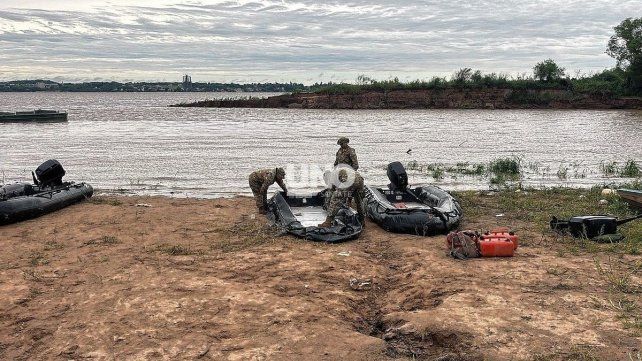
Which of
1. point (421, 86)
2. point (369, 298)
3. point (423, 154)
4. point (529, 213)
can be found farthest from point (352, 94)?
point (369, 298)

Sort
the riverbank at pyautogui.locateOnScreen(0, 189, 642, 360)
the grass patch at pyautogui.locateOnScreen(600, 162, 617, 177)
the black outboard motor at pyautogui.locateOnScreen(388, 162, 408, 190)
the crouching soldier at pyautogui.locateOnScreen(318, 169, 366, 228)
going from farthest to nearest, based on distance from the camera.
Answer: the grass patch at pyautogui.locateOnScreen(600, 162, 617, 177)
the black outboard motor at pyautogui.locateOnScreen(388, 162, 408, 190)
the crouching soldier at pyautogui.locateOnScreen(318, 169, 366, 228)
the riverbank at pyautogui.locateOnScreen(0, 189, 642, 360)

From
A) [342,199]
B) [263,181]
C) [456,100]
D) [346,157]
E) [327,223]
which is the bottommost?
[327,223]

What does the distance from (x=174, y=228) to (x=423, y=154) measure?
15.1 meters

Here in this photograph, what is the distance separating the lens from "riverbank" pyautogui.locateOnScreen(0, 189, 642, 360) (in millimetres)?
5371

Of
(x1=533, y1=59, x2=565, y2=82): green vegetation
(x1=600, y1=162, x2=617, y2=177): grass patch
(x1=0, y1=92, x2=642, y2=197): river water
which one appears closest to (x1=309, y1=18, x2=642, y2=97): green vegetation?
(x1=533, y1=59, x2=565, y2=82): green vegetation

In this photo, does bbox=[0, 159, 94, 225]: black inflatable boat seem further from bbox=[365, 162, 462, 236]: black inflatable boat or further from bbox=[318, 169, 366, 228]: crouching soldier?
bbox=[365, 162, 462, 236]: black inflatable boat

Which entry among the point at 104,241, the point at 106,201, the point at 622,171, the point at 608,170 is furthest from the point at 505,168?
the point at 104,241

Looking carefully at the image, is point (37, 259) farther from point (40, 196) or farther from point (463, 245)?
point (463, 245)

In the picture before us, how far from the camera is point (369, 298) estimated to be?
6.80m

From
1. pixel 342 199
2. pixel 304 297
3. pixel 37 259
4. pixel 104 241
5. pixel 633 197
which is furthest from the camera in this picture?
pixel 633 197

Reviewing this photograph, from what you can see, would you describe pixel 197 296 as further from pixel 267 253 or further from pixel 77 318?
pixel 267 253

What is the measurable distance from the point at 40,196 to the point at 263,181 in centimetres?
478

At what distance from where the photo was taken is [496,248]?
793cm

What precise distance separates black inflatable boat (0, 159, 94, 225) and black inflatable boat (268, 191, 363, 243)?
188 inches
